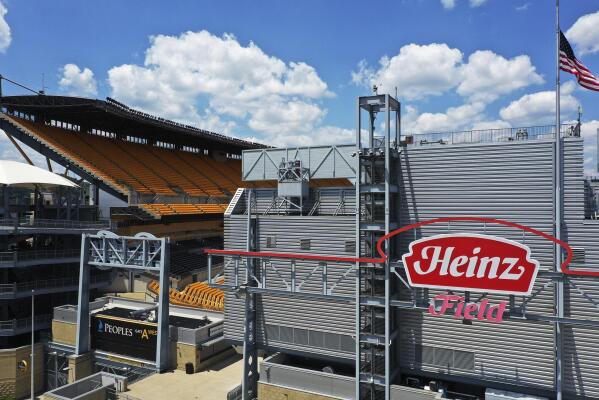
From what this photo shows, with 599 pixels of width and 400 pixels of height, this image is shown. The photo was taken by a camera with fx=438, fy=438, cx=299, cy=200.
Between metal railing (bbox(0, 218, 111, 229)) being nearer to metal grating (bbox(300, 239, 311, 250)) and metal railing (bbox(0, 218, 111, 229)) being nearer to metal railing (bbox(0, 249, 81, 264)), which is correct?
metal railing (bbox(0, 249, 81, 264))

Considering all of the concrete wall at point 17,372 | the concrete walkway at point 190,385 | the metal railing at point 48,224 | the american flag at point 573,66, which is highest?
the american flag at point 573,66

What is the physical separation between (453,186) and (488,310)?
6.24 metres

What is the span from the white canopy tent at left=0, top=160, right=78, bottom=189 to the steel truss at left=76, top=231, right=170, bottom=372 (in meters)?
8.93

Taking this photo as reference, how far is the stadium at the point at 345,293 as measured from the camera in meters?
19.7

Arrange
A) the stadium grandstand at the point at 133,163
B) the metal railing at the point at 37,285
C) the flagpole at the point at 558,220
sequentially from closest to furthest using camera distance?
the flagpole at the point at 558,220
the metal railing at the point at 37,285
the stadium grandstand at the point at 133,163

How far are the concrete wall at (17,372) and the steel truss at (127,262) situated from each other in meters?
5.66

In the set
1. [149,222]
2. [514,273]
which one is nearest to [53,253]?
[149,222]

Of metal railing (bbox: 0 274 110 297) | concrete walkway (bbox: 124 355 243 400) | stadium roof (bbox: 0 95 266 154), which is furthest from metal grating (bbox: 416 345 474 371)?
stadium roof (bbox: 0 95 266 154)

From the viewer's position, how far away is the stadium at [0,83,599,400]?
19.7 meters

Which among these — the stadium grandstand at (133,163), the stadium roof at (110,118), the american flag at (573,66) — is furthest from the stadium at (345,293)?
the stadium roof at (110,118)

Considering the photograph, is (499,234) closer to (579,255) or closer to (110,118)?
(579,255)

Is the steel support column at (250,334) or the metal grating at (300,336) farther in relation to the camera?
the steel support column at (250,334)

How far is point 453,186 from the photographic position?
21.6 metres

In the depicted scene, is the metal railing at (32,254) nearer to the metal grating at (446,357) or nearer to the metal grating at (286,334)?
the metal grating at (286,334)
